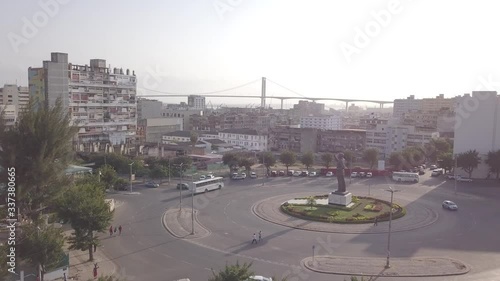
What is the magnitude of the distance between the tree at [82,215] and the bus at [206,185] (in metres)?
12.0

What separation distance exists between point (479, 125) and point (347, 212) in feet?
63.2

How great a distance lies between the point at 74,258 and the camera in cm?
1573

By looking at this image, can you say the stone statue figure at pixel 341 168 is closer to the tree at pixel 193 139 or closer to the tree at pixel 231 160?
the tree at pixel 231 160

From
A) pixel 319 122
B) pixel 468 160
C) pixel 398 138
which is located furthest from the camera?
pixel 319 122

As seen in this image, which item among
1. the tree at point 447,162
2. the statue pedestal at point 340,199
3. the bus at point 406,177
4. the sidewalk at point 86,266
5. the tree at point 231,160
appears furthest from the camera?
the tree at point 231,160

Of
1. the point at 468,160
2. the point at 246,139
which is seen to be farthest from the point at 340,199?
the point at 246,139

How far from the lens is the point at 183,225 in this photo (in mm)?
20312

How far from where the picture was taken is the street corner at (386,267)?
14531mm

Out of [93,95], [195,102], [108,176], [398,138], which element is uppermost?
[195,102]

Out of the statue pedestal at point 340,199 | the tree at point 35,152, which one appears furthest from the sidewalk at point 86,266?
the statue pedestal at point 340,199

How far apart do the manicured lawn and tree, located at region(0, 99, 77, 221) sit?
13.5 metres

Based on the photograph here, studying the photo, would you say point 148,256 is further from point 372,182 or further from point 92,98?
point 92,98

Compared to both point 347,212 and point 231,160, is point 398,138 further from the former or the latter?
point 347,212

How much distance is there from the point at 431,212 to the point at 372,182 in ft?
33.5
